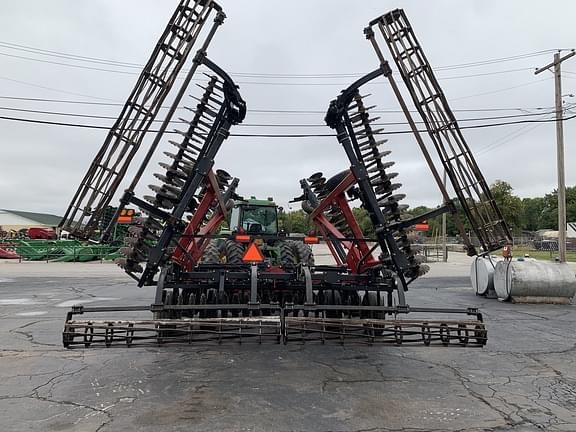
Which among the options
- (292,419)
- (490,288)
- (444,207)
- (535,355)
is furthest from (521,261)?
(292,419)

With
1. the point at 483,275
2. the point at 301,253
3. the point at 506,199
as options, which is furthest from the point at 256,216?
the point at 506,199

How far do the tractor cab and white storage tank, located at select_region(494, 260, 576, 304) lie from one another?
694 centimetres

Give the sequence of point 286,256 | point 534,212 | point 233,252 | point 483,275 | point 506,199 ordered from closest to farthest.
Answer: point 233,252 < point 286,256 < point 483,275 < point 506,199 < point 534,212

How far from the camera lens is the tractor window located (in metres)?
10.6

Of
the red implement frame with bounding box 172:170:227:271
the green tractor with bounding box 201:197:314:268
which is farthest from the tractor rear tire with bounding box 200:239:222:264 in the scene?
the red implement frame with bounding box 172:170:227:271

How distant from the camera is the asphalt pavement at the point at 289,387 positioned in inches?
168

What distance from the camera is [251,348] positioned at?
7160 millimetres

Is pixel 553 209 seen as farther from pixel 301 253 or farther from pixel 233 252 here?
pixel 233 252

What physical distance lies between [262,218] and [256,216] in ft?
0.46

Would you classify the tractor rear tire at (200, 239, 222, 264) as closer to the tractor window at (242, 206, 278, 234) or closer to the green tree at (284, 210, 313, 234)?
the tractor window at (242, 206, 278, 234)

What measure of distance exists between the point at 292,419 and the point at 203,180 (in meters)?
3.23

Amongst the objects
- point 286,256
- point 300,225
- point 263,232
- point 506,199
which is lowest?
point 286,256

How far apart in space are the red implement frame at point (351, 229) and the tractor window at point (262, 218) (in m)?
2.58

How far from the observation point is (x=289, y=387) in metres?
5.26
